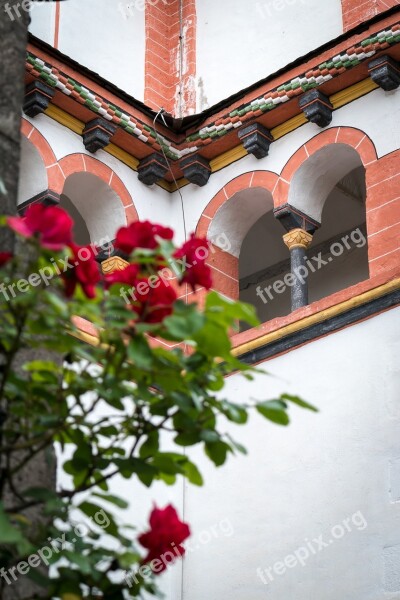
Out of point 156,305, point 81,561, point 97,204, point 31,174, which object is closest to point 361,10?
point 97,204

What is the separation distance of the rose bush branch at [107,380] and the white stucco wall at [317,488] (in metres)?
3.99

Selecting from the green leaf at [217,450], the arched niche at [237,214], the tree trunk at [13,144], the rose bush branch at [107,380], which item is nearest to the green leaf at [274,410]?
the rose bush branch at [107,380]

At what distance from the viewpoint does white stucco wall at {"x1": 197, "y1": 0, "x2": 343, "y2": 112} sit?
30.2 feet

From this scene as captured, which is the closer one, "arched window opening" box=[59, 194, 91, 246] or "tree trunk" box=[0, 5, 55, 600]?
"tree trunk" box=[0, 5, 55, 600]

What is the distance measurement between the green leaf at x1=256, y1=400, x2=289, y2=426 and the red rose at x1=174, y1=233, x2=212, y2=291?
11.3 inches

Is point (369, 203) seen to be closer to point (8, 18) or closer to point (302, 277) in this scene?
point (302, 277)

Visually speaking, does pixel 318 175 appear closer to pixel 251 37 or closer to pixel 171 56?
pixel 251 37

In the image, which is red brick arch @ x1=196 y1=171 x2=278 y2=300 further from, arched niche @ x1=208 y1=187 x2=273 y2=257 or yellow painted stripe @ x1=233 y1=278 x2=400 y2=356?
yellow painted stripe @ x1=233 y1=278 x2=400 y2=356

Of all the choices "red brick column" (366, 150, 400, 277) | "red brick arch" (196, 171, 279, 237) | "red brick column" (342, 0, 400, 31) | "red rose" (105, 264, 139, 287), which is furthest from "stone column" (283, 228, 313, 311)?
"red rose" (105, 264, 139, 287)

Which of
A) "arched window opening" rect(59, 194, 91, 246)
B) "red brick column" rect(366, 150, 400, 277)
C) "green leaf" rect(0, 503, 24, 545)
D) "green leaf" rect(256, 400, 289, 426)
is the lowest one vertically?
"green leaf" rect(0, 503, 24, 545)

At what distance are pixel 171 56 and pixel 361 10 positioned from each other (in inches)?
73.8

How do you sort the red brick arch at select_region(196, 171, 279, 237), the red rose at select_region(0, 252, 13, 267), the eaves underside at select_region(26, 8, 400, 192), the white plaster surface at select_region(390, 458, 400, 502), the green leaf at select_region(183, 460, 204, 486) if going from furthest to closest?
the red brick arch at select_region(196, 171, 279, 237) → the eaves underside at select_region(26, 8, 400, 192) → the white plaster surface at select_region(390, 458, 400, 502) → the green leaf at select_region(183, 460, 204, 486) → the red rose at select_region(0, 252, 13, 267)

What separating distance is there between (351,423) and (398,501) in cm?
60

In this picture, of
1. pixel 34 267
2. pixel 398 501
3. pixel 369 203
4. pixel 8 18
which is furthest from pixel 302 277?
pixel 34 267
